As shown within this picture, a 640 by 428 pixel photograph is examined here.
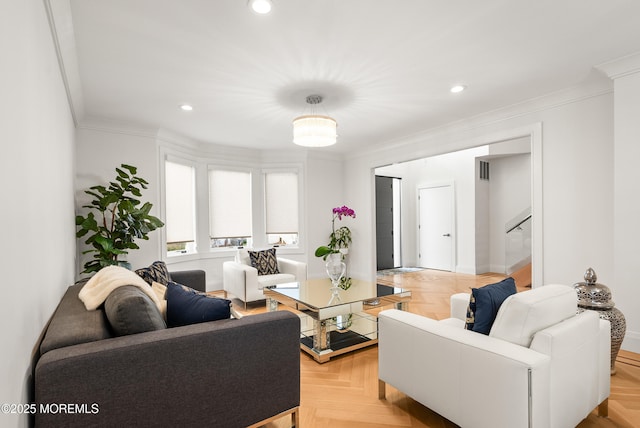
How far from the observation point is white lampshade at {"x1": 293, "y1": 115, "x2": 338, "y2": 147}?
3.17 m

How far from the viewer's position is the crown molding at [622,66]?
8.83 feet

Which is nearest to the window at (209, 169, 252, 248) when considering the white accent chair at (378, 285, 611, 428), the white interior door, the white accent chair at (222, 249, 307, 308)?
the white accent chair at (222, 249, 307, 308)

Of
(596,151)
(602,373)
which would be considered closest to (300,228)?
(596,151)

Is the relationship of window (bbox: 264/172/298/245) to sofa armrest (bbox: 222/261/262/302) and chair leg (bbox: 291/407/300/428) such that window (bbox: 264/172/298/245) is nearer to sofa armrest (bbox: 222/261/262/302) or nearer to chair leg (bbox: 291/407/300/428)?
sofa armrest (bbox: 222/261/262/302)

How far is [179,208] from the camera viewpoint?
5.14 metres

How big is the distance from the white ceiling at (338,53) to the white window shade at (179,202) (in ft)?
4.03

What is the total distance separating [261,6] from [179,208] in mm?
3882

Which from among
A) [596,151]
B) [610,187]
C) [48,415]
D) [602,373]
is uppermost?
[596,151]

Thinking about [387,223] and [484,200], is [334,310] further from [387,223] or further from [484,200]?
[484,200]

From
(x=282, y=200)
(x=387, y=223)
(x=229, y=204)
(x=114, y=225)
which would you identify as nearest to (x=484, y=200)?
(x=387, y=223)

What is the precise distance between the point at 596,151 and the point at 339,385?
11.1 feet

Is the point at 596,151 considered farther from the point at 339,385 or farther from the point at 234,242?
the point at 234,242

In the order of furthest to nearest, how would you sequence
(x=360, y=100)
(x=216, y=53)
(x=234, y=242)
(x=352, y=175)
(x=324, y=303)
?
(x=352, y=175), (x=234, y=242), (x=360, y=100), (x=324, y=303), (x=216, y=53)

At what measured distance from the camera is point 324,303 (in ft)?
9.17
